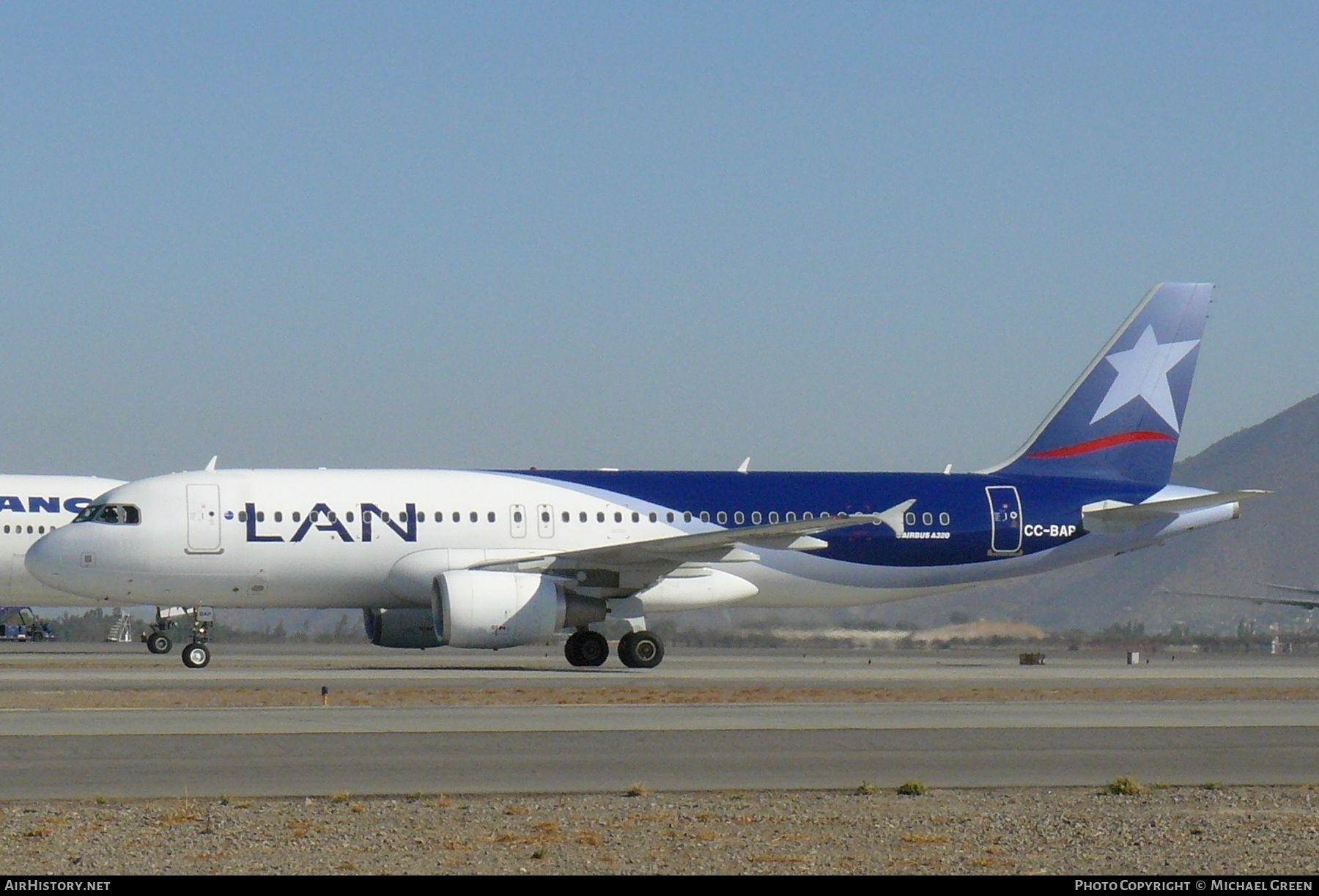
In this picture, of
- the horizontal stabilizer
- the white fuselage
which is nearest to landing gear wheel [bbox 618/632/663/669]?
the white fuselage

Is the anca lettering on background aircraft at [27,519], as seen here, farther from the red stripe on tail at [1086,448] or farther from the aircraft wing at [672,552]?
the red stripe on tail at [1086,448]

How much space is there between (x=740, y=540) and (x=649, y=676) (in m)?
3.42

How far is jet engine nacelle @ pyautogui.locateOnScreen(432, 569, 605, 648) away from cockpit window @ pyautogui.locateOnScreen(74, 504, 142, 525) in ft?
20.1

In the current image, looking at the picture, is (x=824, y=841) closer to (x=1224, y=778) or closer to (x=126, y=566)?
(x=1224, y=778)

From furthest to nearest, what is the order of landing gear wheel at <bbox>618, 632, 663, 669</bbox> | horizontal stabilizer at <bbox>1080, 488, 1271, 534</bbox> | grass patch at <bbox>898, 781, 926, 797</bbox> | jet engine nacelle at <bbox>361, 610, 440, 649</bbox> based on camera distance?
horizontal stabilizer at <bbox>1080, 488, 1271, 534</bbox>
jet engine nacelle at <bbox>361, 610, 440, 649</bbox>
landing gear wheel at <bbox>618, 632, 663, 669</bbox>
grass patch at <bbox>898, 781, 926, 797</bbox>

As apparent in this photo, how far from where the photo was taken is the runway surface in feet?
51.8

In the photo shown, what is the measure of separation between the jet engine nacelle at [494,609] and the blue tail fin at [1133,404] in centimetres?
1216

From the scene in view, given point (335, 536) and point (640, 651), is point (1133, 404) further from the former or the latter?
point (335, 536)

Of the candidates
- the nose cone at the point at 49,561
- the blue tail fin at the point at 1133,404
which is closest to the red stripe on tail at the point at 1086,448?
the blue tail fin at the point at 1133,404

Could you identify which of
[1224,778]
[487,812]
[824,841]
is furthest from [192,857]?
[1224,778]

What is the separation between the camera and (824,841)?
1197 centimetres

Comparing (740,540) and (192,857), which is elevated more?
(740,540)

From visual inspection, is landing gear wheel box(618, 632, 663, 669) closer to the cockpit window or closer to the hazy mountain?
the cockpit window

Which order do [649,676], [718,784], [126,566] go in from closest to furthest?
[718,784] → [649,676] → [126,566]
